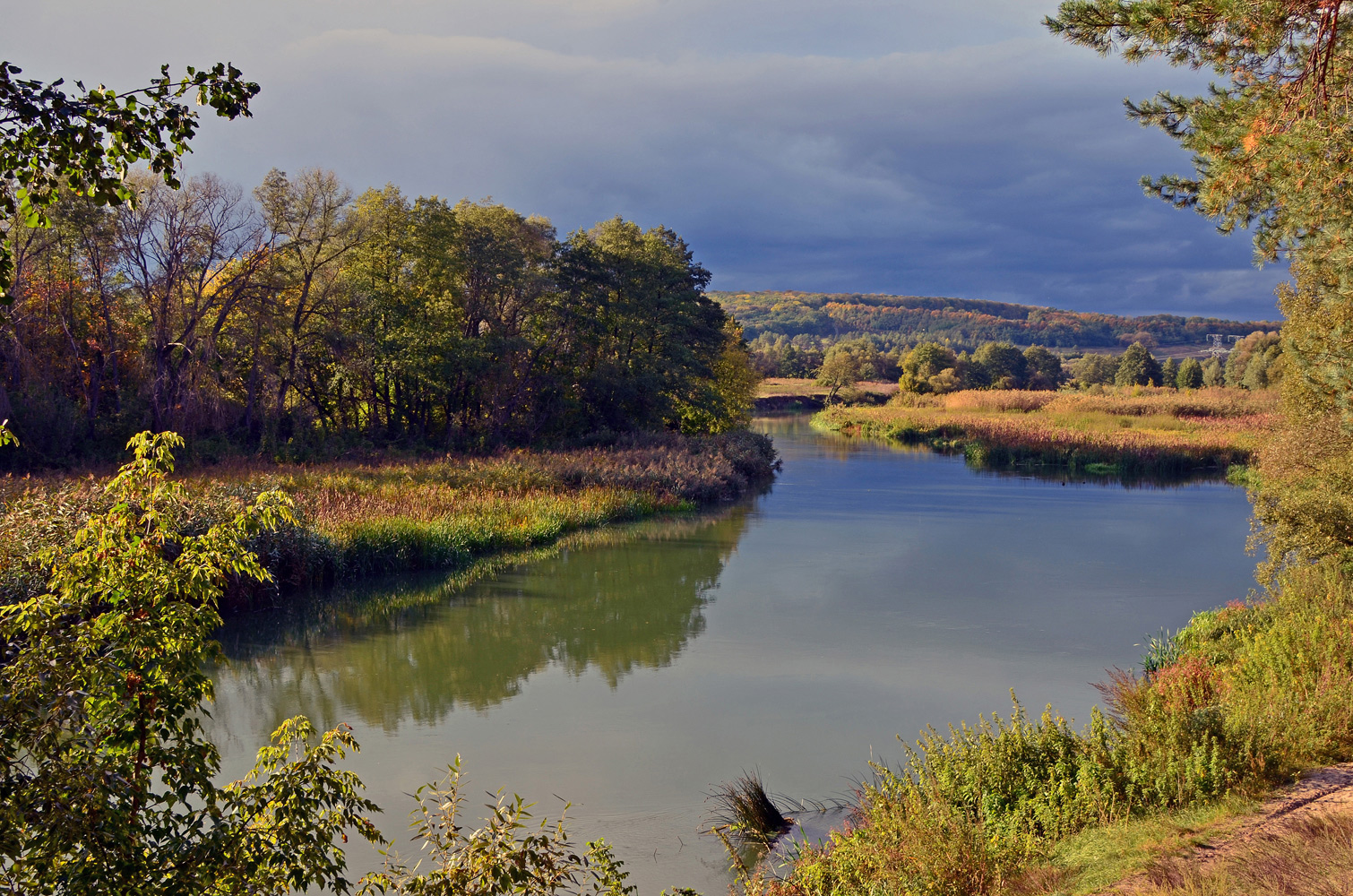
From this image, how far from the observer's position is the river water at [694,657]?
25.2ft

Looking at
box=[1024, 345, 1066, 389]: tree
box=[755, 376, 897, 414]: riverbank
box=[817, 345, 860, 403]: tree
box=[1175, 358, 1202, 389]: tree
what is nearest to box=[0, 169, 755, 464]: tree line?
box=[755, 376, 897, 414]: riverbank

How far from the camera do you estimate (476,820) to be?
22.0 feet

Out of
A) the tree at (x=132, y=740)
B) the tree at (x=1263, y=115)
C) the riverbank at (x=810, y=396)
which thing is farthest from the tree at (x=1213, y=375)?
the tree at (x=132, y=740)

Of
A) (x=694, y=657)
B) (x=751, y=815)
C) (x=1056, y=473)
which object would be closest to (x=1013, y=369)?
(x=1056, y=473)

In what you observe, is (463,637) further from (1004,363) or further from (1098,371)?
(1098,371)

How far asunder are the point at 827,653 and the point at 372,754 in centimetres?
562

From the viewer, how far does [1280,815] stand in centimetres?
471

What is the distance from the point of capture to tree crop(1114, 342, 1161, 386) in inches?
3167

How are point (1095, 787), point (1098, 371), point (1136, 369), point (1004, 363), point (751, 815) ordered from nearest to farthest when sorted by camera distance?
point (1095, 787) < point (751, 815) < point (1136, 369) < point (1004, 363) < point (1098, 371)

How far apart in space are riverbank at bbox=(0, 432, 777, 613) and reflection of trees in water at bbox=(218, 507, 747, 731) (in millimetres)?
991

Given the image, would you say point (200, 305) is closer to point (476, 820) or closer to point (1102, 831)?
point (476, 820)

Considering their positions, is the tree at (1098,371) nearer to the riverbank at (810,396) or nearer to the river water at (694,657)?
the riverbank at (810,396)

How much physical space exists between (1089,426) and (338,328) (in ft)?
104

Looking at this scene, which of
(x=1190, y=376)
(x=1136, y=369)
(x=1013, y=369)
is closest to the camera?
(x=1190, y=376)
